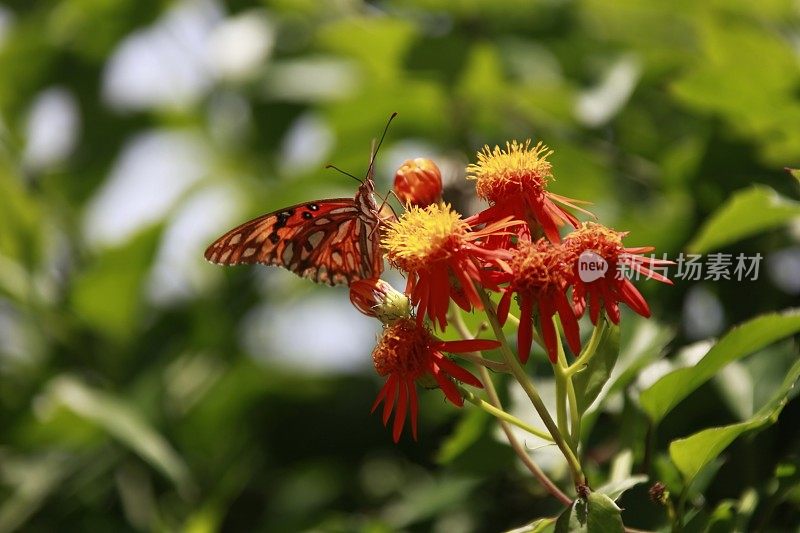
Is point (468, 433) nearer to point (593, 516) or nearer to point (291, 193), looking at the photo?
point (593, 516)

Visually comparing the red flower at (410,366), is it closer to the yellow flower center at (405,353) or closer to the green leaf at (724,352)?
the yellow flower center at (405,353)

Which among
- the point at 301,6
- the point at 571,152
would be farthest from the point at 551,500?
the point at 301,6

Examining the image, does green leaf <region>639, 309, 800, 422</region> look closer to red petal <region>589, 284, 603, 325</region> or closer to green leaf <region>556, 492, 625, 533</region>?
red petal <region>589, 284, 603, 325</region>

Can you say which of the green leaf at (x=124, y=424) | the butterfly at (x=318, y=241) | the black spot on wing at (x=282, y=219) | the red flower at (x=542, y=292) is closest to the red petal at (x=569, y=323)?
the red flower at (x=542, y=292)

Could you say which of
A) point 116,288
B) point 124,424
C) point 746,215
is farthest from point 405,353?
point 116,288

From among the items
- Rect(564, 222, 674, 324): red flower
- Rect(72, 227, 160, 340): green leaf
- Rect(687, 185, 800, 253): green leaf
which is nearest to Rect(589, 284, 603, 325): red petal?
Rect(564, 222, 674, 324): red flower

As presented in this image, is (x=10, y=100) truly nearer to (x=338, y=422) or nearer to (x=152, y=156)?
(x=152, y=156)
